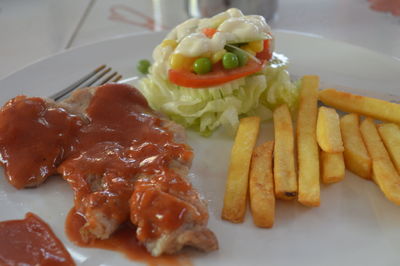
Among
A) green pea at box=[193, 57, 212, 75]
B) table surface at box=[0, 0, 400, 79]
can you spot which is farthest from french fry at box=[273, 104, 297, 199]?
table surface at box=[0, 0, 400, 79]

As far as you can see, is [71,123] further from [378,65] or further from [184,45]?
[378,65]

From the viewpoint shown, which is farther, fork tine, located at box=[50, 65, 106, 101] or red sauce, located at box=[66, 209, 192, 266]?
fork tine, located at box=[50, 65, 106, 101]

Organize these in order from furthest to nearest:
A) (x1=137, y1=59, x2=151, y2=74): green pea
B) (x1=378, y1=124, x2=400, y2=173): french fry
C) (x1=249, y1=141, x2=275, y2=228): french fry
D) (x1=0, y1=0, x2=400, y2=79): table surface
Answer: (x1=0, y1=0, x2=400, y2=79): table surface, (x1=137, y1=59, x2=151, y2=74): green pea, (x1=378, y1=124, x2=400, y2=173): french fry, (x1=249, y1=141, x2=275, y2=228): french fry

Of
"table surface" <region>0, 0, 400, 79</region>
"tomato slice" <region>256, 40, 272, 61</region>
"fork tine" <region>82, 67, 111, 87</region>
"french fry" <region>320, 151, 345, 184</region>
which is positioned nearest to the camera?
"french fry" <region>320, 151, 345, 184</region>

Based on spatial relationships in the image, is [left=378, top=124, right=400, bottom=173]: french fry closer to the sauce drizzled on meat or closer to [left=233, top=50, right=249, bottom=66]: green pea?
[left=233, top=50, right=249, bottom=66]: green pea

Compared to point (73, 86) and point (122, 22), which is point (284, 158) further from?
point (122, 22)

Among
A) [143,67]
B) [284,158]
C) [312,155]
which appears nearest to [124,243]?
[284,158]

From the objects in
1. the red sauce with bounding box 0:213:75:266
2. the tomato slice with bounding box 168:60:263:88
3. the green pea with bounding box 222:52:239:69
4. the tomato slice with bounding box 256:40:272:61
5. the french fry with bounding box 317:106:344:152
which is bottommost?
the red sauce with bounding box 0:213:75:266
